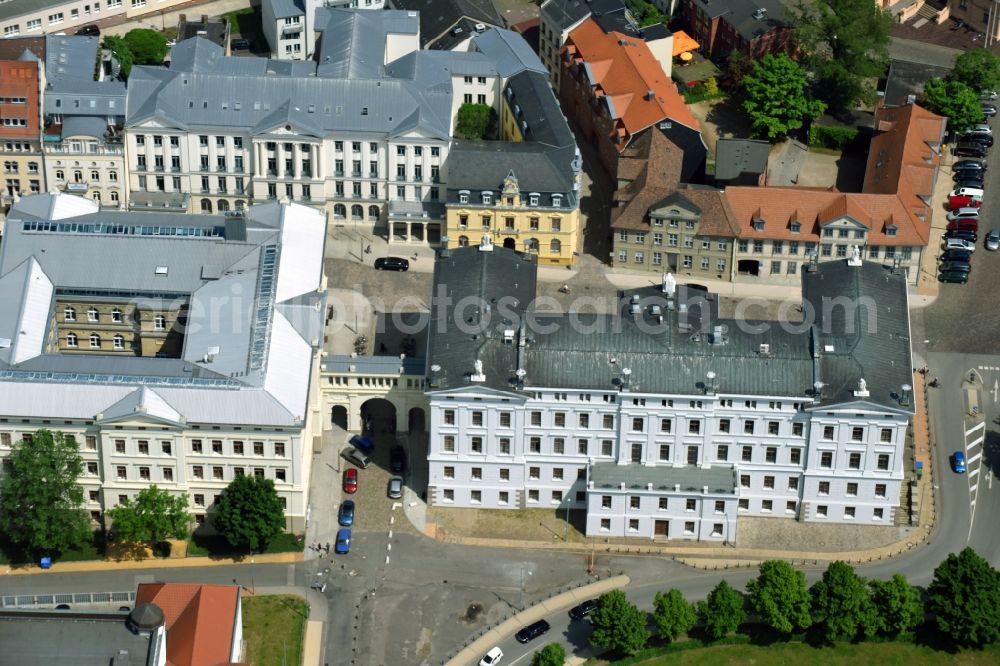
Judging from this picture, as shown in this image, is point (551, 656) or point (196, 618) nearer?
point (196, 618)

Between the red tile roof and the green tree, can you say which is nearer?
the red tile roof

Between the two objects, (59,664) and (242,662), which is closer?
(59,664)

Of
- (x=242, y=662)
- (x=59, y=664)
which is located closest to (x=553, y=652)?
(x=242, y=662)

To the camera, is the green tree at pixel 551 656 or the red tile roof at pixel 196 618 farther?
the green tree at pixel 551 656

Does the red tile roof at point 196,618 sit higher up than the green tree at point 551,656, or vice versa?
the red tile roof at point 196,618

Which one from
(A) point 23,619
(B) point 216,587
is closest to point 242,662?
(B) point 216,587

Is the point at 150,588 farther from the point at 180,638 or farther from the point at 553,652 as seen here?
the point at 553,652

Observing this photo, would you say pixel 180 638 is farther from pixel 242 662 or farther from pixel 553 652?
pixel 553 652
